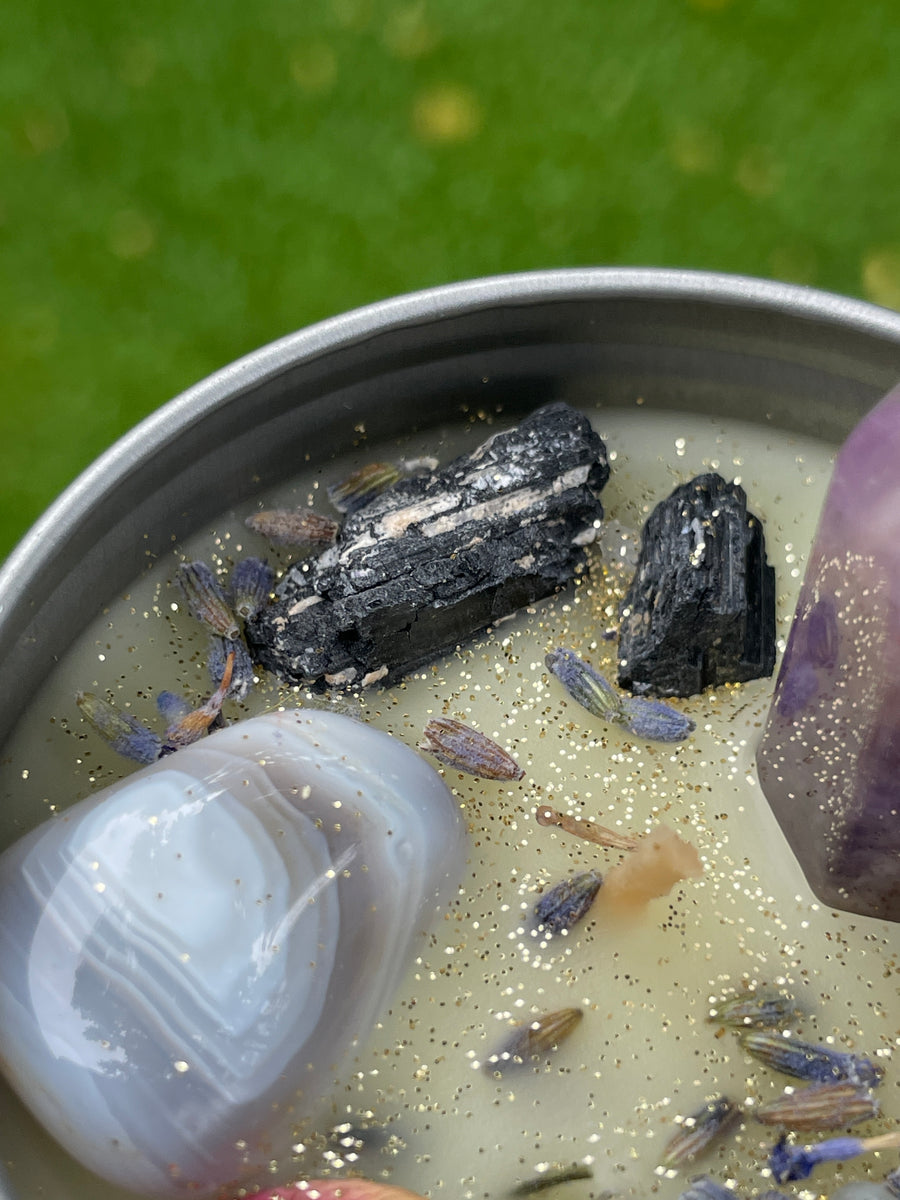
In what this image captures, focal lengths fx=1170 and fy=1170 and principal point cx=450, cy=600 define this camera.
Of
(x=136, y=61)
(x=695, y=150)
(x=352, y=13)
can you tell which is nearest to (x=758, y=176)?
(x=695, y=150)

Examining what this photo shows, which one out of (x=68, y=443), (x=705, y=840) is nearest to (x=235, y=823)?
(x=705, y=840)

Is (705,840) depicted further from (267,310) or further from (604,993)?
(267,310)

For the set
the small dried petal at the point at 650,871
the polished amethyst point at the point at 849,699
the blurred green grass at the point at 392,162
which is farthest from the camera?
the blurred green grass at the point at 392,162

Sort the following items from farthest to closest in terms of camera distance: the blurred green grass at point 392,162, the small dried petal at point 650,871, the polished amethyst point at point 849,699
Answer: the blurred green grass at point 392,162 < the small dried petal at point 650,871 < the polished amethyst point at point 849,699

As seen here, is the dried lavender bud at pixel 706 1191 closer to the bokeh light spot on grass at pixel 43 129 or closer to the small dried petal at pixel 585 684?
the small dried petal at pixel 585 684

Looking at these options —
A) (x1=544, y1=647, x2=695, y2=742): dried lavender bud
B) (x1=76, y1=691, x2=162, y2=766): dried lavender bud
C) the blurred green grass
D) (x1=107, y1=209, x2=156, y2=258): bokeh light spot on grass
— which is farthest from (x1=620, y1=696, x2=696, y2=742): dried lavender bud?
(x1=107, y1=209, x2=156, y2=258): bokeh light spot on grass

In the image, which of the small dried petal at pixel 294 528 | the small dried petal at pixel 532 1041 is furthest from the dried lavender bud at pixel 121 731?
the small dried petal at pixel 532 1041

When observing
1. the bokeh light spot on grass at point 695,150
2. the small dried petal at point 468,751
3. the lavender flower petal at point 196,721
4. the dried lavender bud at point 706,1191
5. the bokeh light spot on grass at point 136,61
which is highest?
the bokeh light spot on grass at point 136,61
